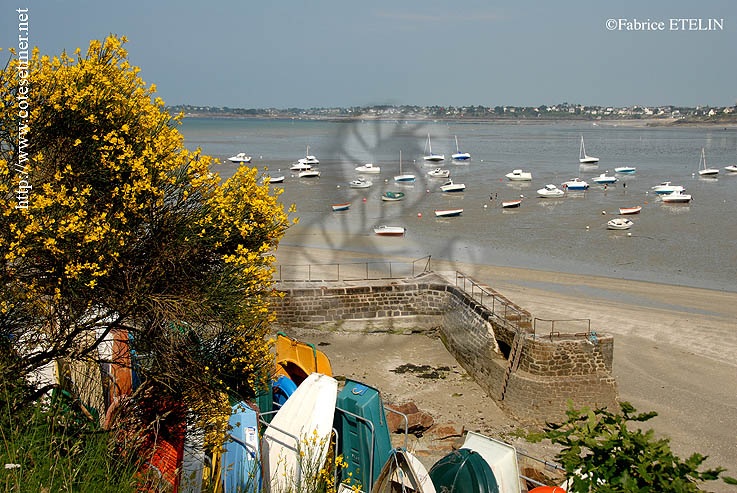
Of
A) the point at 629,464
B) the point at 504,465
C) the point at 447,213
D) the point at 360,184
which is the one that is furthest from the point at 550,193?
the point at 629,464

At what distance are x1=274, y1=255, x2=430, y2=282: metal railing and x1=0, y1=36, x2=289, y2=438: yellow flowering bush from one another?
679 inches

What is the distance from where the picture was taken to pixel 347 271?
28500 millimetres

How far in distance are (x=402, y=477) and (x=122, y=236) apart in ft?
13.3

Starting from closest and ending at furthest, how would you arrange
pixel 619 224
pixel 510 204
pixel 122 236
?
pixel 122 236
pixel 619 224
pixel 510 204

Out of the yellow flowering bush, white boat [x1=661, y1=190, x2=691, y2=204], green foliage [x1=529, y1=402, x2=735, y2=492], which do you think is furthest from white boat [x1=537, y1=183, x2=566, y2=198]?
green foliage [x1=529, y1=402, x2=735, y2=492]

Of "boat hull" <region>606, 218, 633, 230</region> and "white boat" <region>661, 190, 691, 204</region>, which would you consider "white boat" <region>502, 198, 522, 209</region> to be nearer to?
"boat hull" <region>606, 218, 633, 230</region>

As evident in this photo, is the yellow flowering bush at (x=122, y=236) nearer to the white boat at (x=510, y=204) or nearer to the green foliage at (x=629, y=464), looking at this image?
the green foliage at (x=629, y=464)

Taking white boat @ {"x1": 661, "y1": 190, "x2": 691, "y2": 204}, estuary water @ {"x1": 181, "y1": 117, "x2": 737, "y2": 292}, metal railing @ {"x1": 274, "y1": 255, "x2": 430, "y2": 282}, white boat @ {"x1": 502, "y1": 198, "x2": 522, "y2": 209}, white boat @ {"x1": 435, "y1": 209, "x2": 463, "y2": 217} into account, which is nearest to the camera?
metal railing @ {"x1": 274, "y1": 255, "x2": 430, "y2": 282}

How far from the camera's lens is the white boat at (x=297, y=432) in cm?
830

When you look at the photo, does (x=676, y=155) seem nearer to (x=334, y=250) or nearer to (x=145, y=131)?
(x=334, y=250)

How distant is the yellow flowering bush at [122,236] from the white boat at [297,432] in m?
0.85

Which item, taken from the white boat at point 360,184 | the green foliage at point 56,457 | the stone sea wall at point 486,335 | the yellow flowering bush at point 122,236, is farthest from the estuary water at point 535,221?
the green foliage at point 56,457

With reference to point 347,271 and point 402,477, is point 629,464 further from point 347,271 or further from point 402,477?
point 347,271

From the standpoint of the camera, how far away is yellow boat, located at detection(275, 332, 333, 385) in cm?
1416
